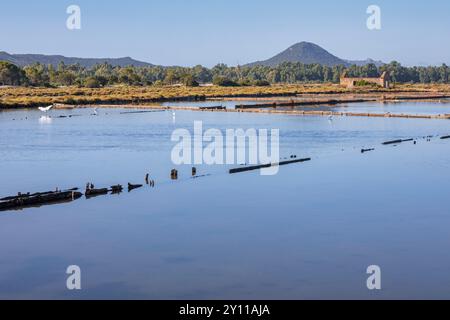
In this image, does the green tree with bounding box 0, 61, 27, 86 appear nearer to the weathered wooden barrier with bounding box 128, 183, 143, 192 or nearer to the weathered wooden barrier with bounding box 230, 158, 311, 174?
the weathered wooden barrier with bounding box 230, 158, 311, 174

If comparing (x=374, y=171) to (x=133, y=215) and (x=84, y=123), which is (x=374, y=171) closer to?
(x=133, y=215)

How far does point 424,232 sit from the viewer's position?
13695mm

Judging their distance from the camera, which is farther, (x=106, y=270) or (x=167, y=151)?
(x=167, y=151)

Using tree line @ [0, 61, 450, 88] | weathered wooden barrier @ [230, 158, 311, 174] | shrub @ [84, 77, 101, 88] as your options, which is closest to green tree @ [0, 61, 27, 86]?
shrub @ [84, 77, 101, 88]

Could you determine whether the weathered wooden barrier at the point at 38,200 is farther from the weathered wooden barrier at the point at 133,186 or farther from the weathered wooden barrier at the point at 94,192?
the weathered wooden barrier at the point at 133,186

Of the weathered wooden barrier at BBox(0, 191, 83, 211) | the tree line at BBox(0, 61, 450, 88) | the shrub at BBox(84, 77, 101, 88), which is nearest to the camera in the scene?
the weathered wooden barrier at BBox(0, 191, 83, 211)

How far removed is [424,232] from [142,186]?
7.20 meters

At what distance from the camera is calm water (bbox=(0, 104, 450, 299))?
10.7m

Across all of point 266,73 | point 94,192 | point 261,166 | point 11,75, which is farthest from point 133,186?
point 266,73

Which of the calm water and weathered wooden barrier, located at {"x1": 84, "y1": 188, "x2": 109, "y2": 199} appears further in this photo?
weathered wooden barrier, located at {"x1": 84, "y1": 188, "x2": 109, "y2": 199}

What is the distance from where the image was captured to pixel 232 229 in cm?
1393
